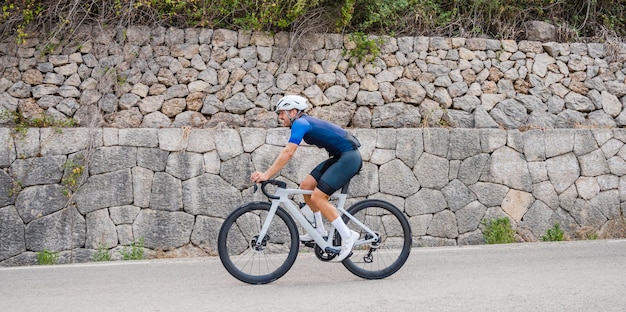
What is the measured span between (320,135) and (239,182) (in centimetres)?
334

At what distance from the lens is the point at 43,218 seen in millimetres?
9227

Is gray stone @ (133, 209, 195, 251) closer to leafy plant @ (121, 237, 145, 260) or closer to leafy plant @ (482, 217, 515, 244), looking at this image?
leafy plant @ (121, 237, 145, 260)

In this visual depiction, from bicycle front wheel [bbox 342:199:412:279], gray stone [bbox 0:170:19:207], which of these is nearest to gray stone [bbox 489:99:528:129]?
bicycle front wheel [bbox 342:199:412:279]

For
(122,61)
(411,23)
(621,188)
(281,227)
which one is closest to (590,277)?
(281,227)

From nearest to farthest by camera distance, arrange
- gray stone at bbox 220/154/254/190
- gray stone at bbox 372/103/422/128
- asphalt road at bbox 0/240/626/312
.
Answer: asphalt road at bbox 0/240/626/312
gray stone at bbox 220/154/254/190
gray stone at bbox 372/103/422/128

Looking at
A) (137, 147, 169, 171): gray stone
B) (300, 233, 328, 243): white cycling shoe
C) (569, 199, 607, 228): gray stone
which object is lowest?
(569, 199, 607, 228): gray stone

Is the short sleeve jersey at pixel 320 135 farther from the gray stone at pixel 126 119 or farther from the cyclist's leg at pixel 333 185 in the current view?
the gray stone at pixel 126 119

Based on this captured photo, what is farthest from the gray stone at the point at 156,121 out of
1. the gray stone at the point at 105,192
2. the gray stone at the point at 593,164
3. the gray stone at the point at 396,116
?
the gray stone at the point at 593,164

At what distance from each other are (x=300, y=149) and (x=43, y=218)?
135 inches

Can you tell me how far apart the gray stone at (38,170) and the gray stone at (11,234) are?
0.39m

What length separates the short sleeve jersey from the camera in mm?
6570

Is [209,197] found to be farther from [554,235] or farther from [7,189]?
[554,235]

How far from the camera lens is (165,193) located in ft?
31.4

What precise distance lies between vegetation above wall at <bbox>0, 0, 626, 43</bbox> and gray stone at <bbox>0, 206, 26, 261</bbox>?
2.58 meters
